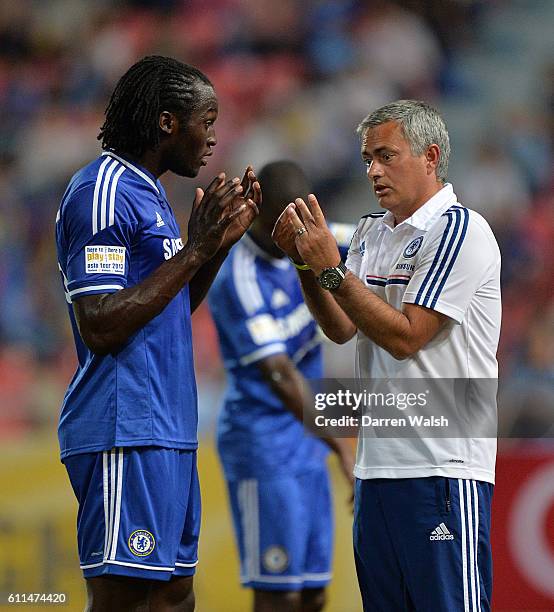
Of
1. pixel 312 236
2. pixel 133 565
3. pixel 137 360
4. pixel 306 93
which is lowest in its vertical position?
pixel 133 565

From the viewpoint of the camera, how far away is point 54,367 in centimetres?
614

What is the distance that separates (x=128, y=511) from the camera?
258 cm

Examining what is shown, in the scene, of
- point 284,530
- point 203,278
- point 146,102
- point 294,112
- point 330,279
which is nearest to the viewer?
point 330,279

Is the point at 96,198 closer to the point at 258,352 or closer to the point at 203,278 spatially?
the point at 203,278

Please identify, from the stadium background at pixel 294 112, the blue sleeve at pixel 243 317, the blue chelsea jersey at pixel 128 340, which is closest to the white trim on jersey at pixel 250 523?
the blue sleeve at pixel 243 317

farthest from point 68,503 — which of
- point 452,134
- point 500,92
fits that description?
point 500,92

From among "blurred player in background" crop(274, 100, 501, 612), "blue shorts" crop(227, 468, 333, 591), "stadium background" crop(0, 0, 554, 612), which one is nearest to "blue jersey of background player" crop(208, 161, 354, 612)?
"blue shorts" crop(227, 468, 333, 591)

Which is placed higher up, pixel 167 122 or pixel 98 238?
pixel 167 122

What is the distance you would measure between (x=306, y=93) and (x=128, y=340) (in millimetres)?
4691

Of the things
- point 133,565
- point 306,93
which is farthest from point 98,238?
point 306,93

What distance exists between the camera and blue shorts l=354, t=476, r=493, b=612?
8.59 ft

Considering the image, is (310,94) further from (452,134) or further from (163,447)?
(163,447)

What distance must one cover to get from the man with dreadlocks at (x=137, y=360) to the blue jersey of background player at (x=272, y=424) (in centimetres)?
161

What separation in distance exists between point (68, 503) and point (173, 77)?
124 inches
